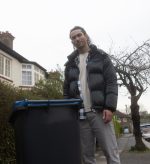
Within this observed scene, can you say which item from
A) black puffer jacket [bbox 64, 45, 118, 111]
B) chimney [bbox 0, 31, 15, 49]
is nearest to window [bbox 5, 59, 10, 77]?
chimney [bbox 0, 31, 15, 49]

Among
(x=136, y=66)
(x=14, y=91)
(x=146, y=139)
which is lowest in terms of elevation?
(x=146, y=139)

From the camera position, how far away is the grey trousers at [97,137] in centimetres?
434

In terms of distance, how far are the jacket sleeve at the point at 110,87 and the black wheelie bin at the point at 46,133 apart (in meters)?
0.53

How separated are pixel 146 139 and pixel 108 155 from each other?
107ft

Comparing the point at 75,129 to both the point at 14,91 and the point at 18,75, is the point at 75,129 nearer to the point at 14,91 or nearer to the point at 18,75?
the point at 14,91

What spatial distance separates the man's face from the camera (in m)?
4.61

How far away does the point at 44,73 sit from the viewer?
3975cm

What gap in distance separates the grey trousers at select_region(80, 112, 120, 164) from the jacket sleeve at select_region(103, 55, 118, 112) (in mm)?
167

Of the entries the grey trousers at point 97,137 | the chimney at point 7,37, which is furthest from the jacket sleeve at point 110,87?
the chimney at point 7,37

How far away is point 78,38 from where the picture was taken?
4.61 meters

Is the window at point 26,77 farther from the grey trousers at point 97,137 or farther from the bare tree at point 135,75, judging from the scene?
the grey trousers at point 97,137

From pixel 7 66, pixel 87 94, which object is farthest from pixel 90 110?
pixel 7 66

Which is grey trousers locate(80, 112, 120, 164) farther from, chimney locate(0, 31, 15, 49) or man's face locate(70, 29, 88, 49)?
chimney locate(0, 31, 15, 49)

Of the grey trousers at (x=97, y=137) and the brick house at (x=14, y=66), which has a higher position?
the brick house at (x=14, y=66)
